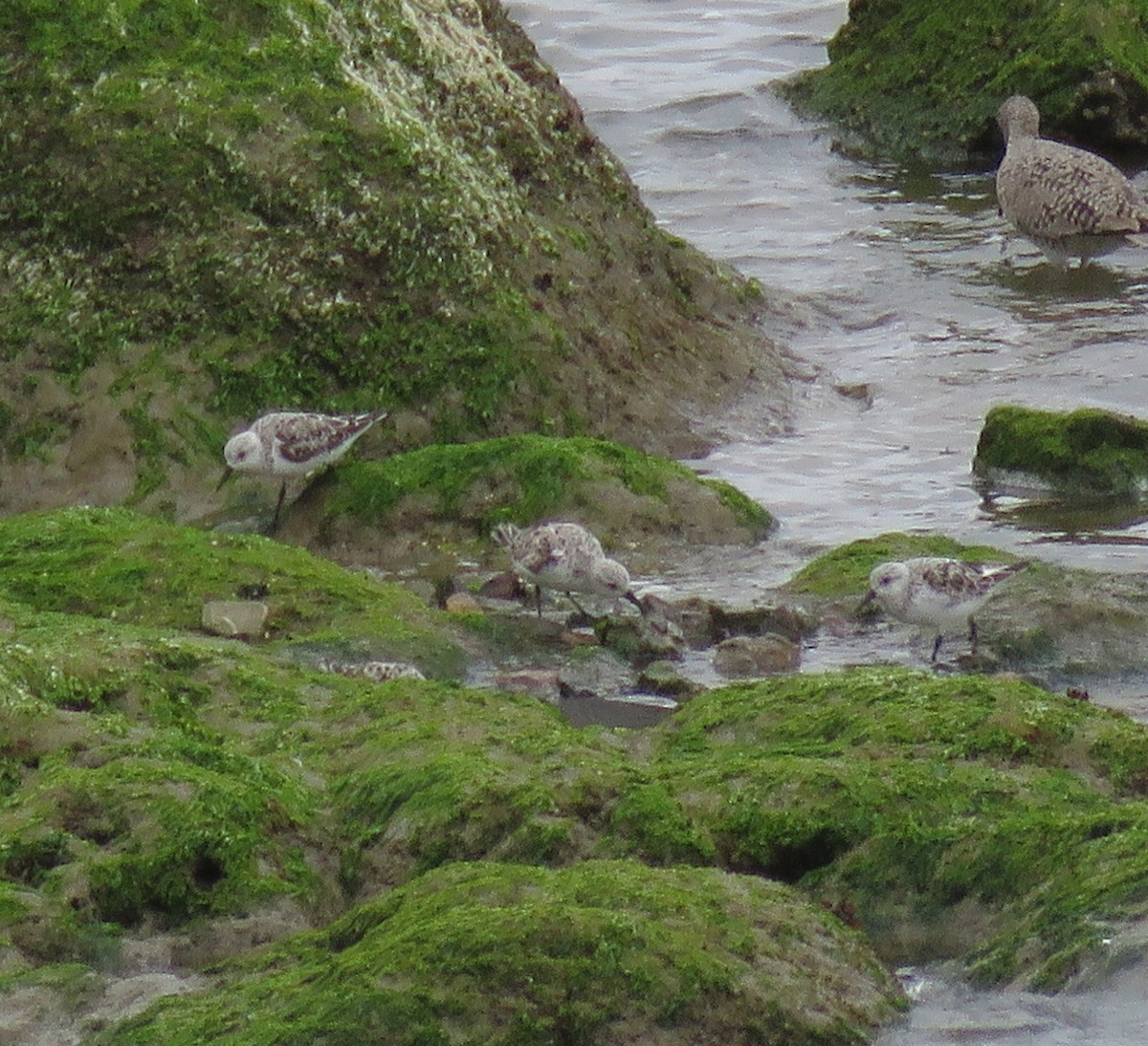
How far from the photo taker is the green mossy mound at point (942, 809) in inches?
189

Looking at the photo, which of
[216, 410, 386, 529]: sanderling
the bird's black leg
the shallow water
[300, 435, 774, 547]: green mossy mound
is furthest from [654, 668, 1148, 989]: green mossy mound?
the bird's black leg

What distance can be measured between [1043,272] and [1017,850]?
30.4ft

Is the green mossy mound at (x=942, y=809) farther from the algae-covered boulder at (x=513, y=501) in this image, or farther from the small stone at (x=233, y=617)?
the algae-covered boulder at (x=513, y=501)

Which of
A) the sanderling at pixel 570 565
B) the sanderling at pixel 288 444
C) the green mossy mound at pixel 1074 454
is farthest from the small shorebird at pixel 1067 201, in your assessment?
the sanderling at pixel 570 565

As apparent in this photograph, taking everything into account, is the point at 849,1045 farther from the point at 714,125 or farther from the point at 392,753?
the point at 714,125

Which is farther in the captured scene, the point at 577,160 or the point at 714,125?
the point at 714,125

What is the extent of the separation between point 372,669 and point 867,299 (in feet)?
22.0

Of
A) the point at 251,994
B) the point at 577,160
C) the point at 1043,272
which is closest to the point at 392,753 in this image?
the point at 251,994

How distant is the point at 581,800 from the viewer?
5227mm

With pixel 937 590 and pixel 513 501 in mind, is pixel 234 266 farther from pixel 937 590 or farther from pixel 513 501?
pixel 937 590

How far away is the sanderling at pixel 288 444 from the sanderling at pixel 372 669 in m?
1.92

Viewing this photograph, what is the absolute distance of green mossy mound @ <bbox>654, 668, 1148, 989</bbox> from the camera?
15.7 ft

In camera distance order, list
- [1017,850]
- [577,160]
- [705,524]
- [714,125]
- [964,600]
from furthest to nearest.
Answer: [714,125]
[577,160]
[705,524]
[964,600]
[1017,850]

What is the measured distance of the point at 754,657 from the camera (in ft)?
25.6
